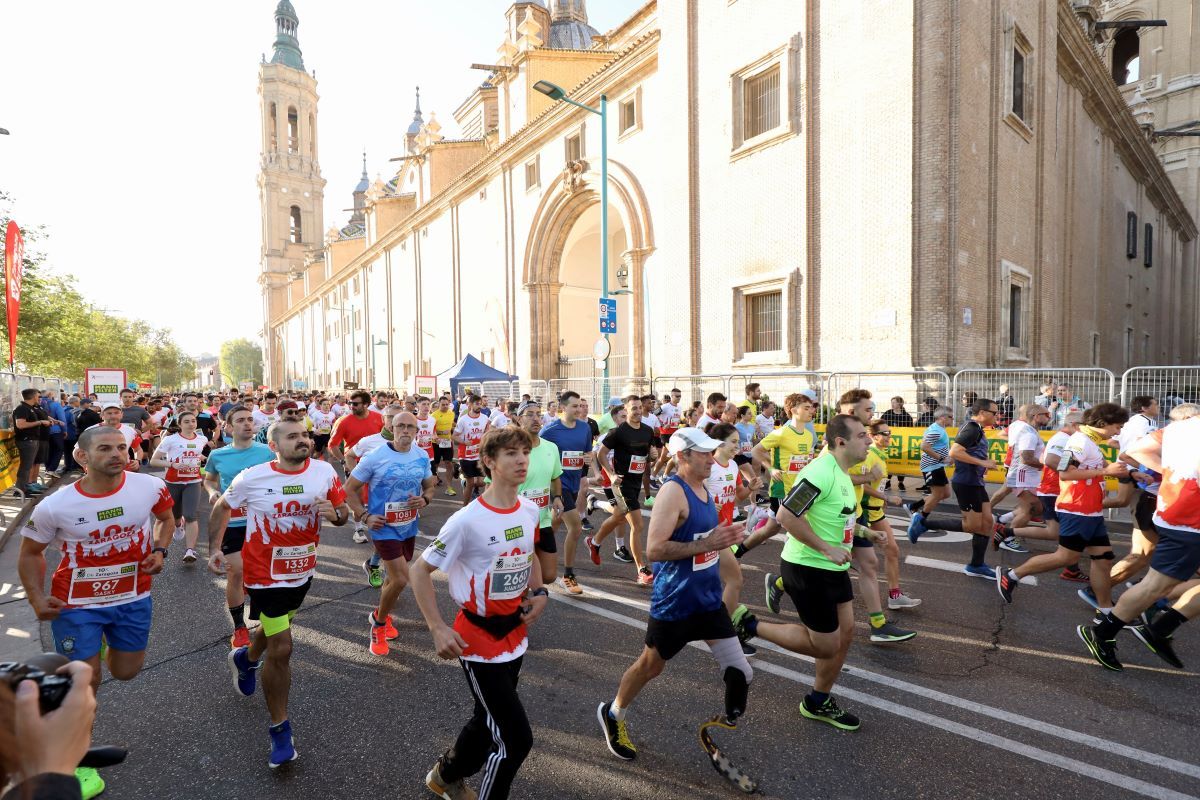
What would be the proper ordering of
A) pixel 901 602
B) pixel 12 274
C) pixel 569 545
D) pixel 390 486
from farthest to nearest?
pixel 12 274 → pixel 569 545 → pixel 901 602 → pixel 390 486

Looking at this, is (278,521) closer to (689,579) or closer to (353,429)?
(689,579)

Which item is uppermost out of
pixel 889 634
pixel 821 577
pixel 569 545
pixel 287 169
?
A: pixel 287 169

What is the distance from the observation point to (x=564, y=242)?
28.5m

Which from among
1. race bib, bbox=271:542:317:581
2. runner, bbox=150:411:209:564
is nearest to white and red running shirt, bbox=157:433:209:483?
runner, bbox=150:411:209:564

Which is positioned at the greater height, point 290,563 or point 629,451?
point 629,451

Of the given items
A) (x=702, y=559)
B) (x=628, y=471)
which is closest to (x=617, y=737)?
(x=702, y=559)

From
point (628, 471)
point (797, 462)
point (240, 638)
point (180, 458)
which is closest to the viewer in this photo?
point (240, 638)

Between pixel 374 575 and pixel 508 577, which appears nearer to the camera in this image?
pixel 508 577

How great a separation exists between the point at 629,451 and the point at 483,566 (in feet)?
15.4

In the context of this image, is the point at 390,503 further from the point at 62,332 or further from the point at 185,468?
the point at 62,332

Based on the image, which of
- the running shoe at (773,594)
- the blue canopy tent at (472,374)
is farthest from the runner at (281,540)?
the blue canopy tent at (472,374)

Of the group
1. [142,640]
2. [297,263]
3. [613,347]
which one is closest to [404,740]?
[142,640]

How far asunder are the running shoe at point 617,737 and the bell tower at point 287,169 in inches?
3317

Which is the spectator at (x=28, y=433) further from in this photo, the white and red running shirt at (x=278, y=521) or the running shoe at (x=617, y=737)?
the running shoe at (x=617, y=737)
